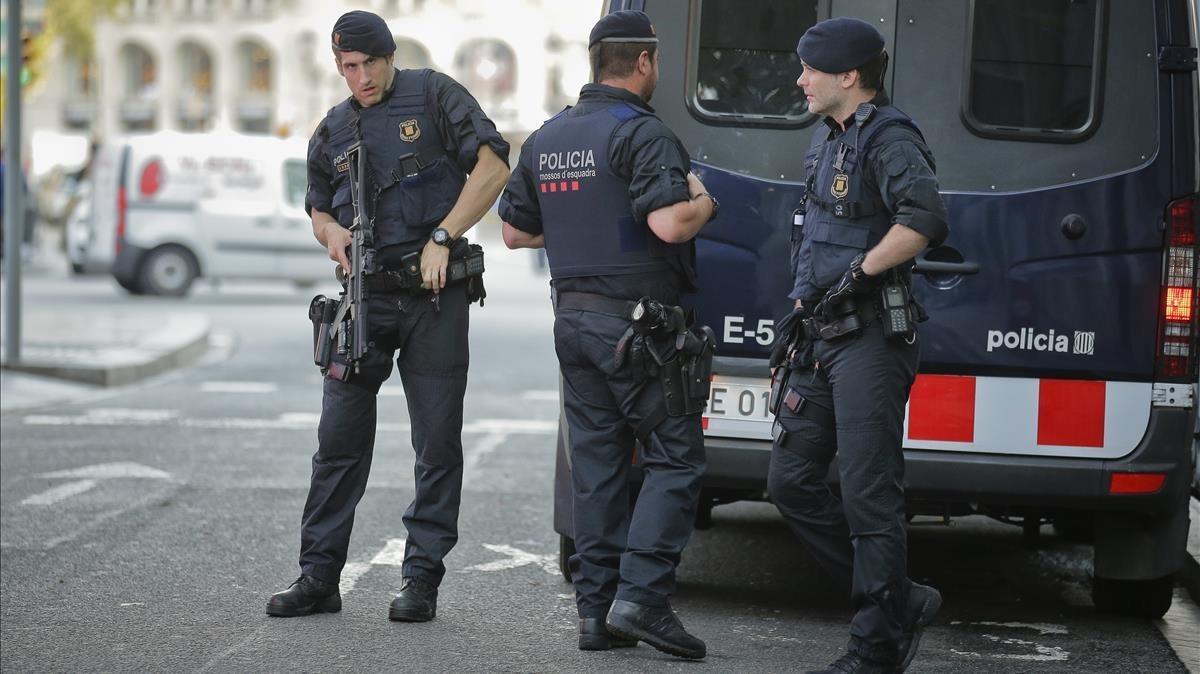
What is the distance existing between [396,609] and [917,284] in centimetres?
181

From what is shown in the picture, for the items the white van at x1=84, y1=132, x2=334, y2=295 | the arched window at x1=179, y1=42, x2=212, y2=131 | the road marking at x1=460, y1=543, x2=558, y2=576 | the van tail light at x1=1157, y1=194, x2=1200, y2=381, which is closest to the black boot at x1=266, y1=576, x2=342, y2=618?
the road marking at x1=460, y1=543, x2=558, y2=576

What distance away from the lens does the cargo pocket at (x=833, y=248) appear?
4.75 m

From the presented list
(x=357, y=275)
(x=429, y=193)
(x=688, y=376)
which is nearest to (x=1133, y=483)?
(x=688, y=376)

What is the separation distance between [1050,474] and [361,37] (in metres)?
2.39

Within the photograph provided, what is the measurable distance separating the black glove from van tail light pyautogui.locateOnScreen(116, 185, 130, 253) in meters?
18.2

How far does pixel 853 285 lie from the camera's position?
4641 mm

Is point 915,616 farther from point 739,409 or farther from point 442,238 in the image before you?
point 442,238

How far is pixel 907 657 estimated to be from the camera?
4.71 metres

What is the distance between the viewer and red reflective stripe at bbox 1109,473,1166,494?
529cm

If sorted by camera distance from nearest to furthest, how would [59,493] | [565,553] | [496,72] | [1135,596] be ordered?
[1135,596] → [565,553] → [59,493] → [496,72]

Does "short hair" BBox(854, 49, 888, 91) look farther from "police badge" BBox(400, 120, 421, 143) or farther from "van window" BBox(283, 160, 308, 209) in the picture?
"van window" BBox(283, 160, 308, 209)

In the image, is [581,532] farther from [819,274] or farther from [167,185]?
[167,185]

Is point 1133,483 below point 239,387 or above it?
above

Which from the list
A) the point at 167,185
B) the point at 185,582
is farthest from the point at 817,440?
the point at 167,185
